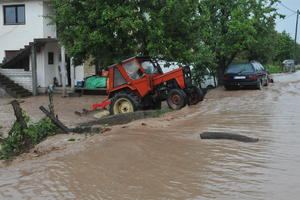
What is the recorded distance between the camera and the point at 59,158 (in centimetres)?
737

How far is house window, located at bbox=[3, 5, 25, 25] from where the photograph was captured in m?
24.5

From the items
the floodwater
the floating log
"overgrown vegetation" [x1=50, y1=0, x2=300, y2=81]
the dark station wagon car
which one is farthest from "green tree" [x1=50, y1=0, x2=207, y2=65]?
the dark station wagon car

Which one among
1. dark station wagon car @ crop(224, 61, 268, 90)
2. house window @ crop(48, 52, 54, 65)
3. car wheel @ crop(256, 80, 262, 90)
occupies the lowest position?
car wheel @ crop(256, 80, 262, 90)

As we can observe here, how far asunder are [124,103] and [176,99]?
177cm

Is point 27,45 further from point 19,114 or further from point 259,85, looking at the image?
point 19,114

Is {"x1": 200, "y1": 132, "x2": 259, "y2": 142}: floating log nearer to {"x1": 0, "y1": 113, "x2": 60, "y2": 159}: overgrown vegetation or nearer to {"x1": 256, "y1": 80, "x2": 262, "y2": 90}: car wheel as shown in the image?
{"x1": 0, "y1": 113, "x2": 60, "y2": 159}: overgrown vegetation

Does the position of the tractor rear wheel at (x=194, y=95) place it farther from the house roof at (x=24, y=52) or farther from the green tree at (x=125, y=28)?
the house roof at (x=24, y=52)

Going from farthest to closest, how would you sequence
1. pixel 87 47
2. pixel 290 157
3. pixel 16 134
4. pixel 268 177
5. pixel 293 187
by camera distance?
pixel 87 47, pixel 16 134, pixel 290 157, pixel 268 177, pixel 293 187

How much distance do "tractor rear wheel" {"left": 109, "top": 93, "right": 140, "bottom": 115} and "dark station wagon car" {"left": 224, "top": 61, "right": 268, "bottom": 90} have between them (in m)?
8.61

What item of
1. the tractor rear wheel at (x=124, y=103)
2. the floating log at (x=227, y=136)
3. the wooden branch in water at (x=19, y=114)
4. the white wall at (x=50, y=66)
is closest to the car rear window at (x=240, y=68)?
the tractor rear wheel at (x=124, y=103)

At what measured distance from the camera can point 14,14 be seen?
80.8 ft

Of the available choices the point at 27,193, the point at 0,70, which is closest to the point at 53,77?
the point at 0,70

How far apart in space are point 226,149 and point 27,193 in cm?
359

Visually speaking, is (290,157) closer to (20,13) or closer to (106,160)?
(106,160)
